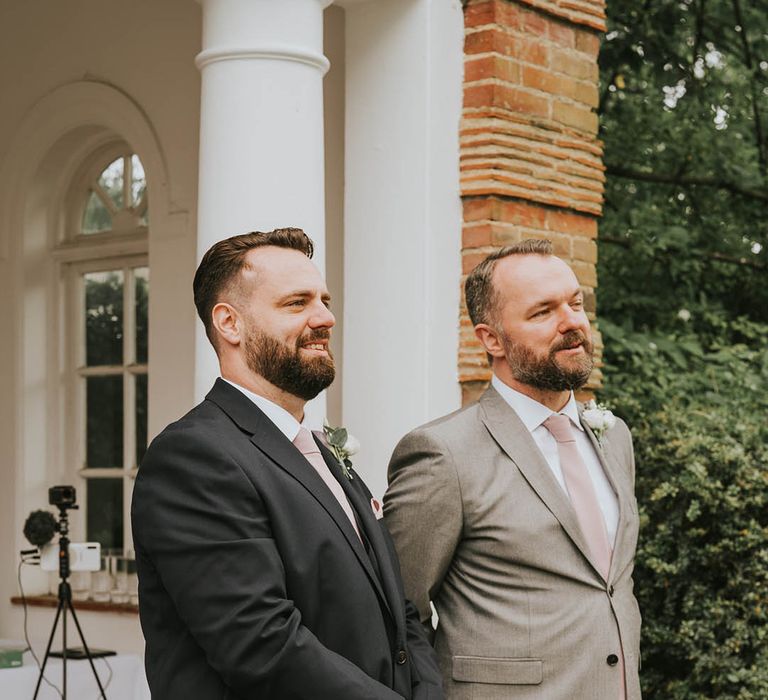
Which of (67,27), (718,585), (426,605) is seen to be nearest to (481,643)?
(426,605)

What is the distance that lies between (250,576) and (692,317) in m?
6.60

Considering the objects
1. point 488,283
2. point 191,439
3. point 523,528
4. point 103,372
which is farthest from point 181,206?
point 191,439

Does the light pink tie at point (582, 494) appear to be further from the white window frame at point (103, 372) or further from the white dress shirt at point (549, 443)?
the white window frame at point (103, 372)

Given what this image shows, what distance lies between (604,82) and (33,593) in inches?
188

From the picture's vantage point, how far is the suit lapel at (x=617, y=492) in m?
3.10

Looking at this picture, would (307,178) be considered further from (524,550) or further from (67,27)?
(67,27)

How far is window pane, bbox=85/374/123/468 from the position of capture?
271 inches

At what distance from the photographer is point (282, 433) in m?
2.58

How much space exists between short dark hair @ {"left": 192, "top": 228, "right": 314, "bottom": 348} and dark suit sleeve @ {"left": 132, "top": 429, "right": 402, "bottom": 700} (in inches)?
14.1

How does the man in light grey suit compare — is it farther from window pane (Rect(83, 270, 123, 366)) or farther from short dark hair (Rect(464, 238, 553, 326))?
window pane (Rect(83, 270, 123, 366))

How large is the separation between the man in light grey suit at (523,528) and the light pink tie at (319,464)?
1.32 ft

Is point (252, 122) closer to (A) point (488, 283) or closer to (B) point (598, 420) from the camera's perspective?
(A) point (488, 283)

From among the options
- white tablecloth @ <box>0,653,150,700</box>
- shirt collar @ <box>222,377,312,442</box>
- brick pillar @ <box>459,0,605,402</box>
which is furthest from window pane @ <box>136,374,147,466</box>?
shirt collar @ <box>222,377,312,442</box>

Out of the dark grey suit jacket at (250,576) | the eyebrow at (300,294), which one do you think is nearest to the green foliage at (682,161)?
the eyebrow at (300,294)
